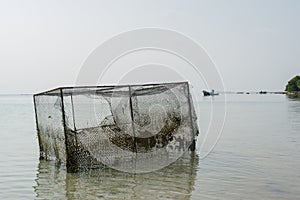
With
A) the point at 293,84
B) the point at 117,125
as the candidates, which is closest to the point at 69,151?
the point at 117,125

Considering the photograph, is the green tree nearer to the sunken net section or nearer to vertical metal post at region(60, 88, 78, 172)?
the sunken net section

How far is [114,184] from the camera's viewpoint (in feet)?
31.7

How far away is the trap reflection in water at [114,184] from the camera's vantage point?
345 inches

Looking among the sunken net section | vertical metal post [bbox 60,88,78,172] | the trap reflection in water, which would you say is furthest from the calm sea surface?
the sunken net section

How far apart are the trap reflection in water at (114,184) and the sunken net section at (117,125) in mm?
390

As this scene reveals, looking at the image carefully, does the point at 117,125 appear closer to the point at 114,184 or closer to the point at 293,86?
the point at 114,184

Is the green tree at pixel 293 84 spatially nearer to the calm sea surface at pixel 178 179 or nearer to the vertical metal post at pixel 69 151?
the calm sea surface at pixel 178 179

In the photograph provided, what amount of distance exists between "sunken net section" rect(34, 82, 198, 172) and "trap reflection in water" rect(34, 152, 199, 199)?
390mm

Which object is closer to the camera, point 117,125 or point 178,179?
point 178,179

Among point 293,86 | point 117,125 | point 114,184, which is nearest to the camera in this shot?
point 114,184

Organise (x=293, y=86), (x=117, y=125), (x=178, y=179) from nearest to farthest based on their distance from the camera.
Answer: (x=178, y=179), (x=117, y=125), (x=293, y=86)

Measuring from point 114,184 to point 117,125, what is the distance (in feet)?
7.17

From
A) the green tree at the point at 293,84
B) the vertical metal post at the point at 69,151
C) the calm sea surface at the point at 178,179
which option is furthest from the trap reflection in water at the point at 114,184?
the green tree at the point at 293,84

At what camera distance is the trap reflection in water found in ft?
28.8
